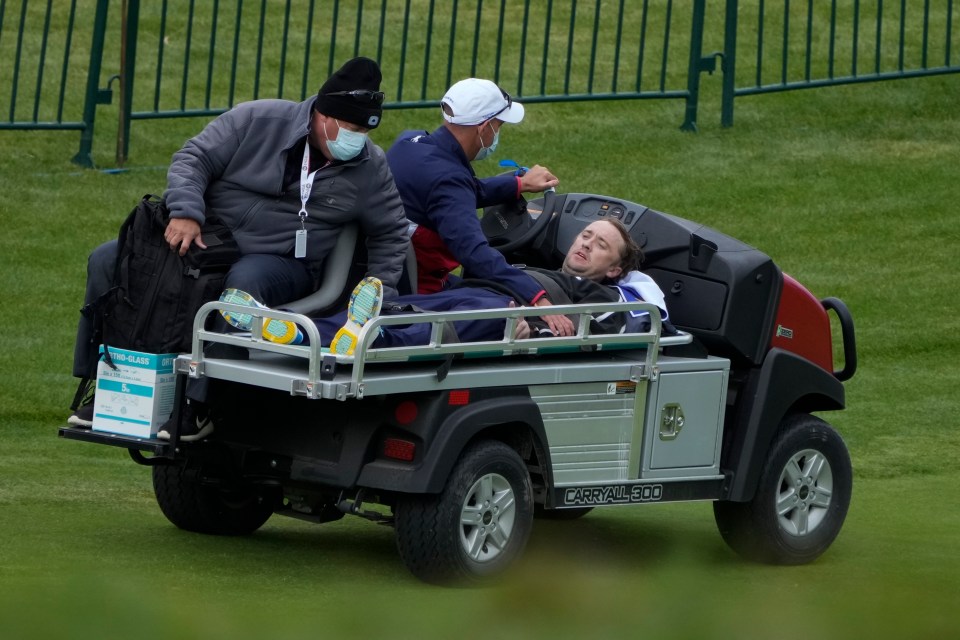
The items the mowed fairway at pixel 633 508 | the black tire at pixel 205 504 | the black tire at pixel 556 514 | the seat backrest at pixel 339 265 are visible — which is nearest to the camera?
the mowed fairway at pixel 633 508

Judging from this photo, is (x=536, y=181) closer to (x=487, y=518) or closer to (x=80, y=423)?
(x=487, y=518)

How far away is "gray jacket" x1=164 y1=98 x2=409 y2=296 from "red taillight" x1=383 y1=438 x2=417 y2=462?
74 centimetres

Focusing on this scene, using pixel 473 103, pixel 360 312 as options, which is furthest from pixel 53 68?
pixel 360 312

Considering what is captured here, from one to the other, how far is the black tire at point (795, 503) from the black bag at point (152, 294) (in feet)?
7.95

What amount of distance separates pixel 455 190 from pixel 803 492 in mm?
1963

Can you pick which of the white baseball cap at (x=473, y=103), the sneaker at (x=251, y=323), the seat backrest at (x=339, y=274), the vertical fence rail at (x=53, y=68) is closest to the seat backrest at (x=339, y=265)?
the seat backrest at (x=339, y=274)

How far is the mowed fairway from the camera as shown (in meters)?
2.09

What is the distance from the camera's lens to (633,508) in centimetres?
827

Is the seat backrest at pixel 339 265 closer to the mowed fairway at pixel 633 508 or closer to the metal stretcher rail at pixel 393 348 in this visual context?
the metal stretcher rail at pixel 393 348

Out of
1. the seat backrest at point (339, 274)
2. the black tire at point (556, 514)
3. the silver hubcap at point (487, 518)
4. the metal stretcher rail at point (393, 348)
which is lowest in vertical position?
the black tire at point (556, 514)

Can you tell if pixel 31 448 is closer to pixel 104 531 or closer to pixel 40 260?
pixel 104 531

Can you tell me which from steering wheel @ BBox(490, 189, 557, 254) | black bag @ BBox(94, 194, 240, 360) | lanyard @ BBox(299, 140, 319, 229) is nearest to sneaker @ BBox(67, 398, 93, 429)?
black bag @ BBox(94, 194, 240, 360)

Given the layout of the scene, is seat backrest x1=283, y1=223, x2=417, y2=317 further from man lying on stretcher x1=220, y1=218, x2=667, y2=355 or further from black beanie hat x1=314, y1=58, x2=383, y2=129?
black beanie hat x1=314, y1=58, x2=383, y2=129

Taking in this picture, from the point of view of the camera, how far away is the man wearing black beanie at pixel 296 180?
20.3 ft
